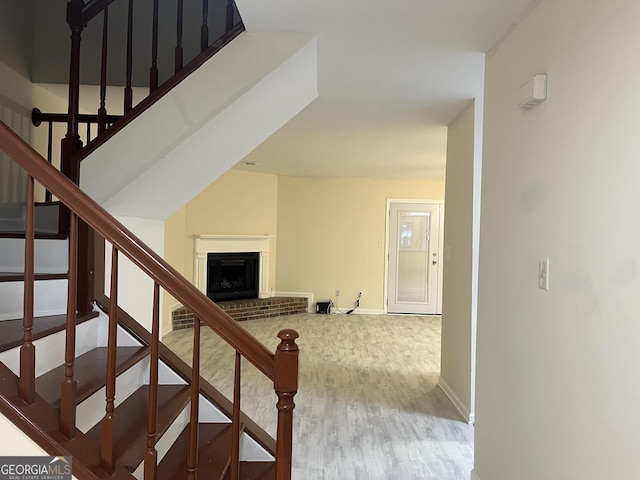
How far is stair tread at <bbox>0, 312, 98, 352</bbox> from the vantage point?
163 centimetres

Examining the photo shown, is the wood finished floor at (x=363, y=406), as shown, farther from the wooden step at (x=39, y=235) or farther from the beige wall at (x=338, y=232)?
the wooden step at (x=39, y=235)

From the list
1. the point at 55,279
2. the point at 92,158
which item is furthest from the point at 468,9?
the point at 55,279

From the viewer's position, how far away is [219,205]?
6.91m

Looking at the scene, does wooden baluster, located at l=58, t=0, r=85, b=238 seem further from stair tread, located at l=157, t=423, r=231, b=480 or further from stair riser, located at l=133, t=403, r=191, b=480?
stair tread, located at l=157, t=423, r=231, b=480

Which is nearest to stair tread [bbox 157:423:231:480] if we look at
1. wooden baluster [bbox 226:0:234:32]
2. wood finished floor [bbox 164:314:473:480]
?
wood finished floor [bbox 164:314:473:480]

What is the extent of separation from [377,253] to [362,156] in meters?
2.61

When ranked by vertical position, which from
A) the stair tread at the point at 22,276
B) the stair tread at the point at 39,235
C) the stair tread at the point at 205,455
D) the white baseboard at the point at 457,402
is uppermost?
the stair tread at the point at 39,235

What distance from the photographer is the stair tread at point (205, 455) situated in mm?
1816

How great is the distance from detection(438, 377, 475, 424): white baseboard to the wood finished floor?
5cm

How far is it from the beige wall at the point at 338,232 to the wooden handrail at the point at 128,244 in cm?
621

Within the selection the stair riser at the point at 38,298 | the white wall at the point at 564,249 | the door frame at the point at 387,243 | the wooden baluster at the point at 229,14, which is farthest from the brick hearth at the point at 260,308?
the white wall at the point at 564,249

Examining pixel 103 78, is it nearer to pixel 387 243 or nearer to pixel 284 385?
pixel 284 385

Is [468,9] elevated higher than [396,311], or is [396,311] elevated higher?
[468,9]

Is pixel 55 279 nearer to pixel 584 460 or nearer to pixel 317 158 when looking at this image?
pixel 584 460
